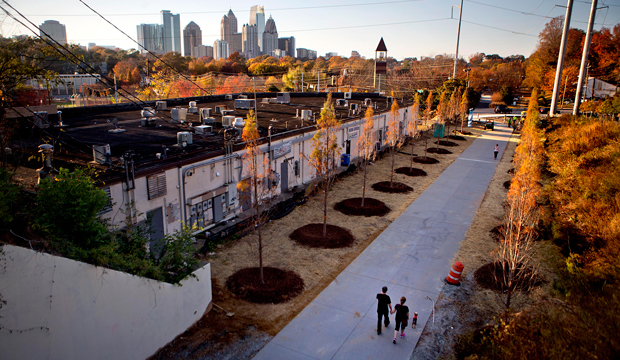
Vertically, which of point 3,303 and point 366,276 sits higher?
point 3,303

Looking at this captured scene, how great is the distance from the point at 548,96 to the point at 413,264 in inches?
2806

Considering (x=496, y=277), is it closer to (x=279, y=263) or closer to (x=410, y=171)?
(x=279, y=263)

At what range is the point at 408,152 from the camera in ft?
113

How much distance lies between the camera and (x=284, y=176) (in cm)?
2116

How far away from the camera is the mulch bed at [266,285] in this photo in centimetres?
1137

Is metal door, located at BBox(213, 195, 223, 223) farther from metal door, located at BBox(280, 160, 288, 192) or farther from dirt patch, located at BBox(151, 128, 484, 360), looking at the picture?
metal door, located at BBox(280, 160, 288, 192)

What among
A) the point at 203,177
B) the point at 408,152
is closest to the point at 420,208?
the point at 203,177

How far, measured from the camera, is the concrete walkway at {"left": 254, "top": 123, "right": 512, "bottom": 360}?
30.4 feet

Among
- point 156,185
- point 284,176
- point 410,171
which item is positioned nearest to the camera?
point 156,185

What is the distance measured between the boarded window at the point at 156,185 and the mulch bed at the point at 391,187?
13337 mm

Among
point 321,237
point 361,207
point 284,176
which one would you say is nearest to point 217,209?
point 321,237

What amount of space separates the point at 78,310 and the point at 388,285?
8.57 metres

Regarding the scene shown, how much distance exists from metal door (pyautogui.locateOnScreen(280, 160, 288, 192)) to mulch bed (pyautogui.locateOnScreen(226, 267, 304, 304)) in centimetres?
839

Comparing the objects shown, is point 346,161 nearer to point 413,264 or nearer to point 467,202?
point 467,202
